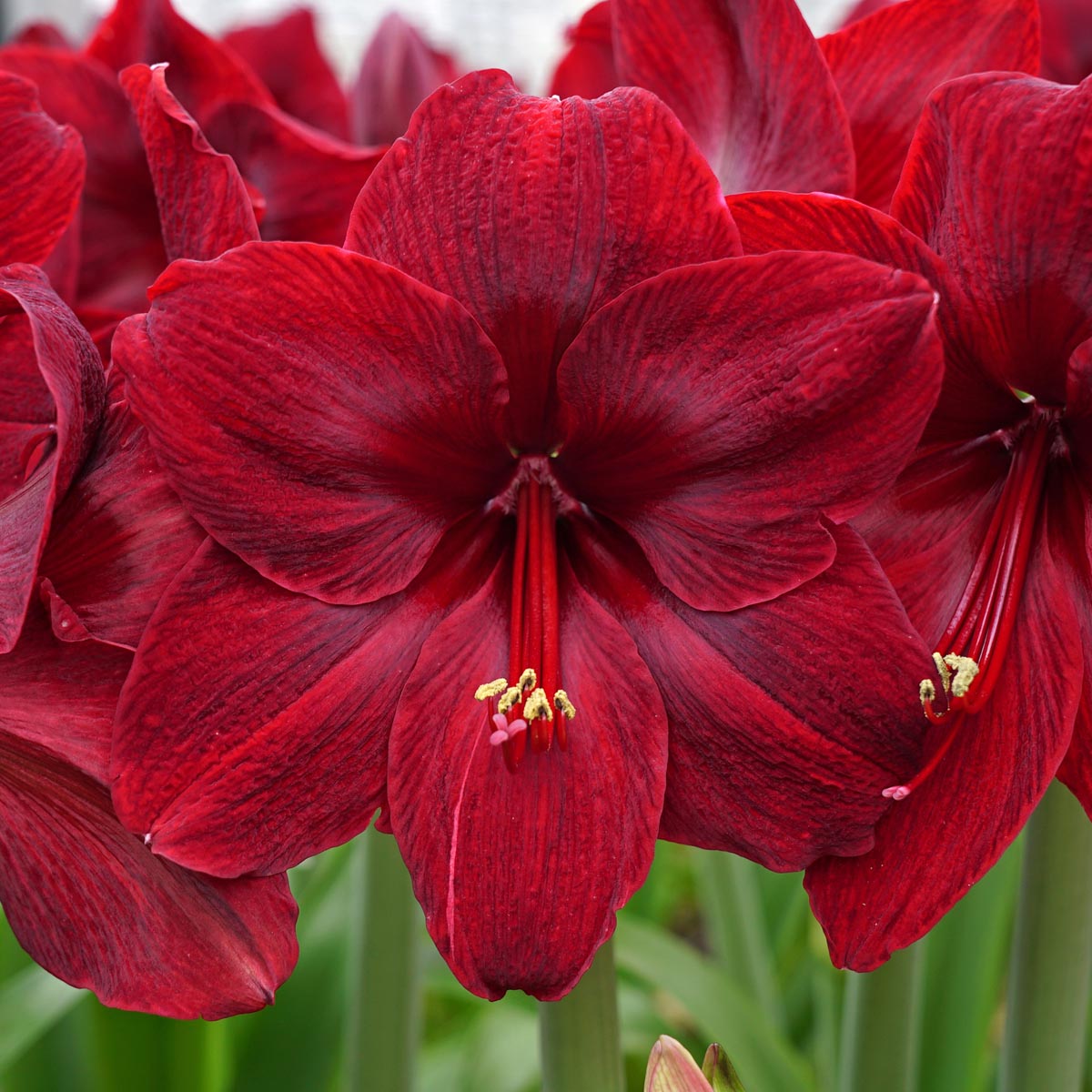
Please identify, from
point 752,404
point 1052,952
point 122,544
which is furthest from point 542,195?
point 1052,952

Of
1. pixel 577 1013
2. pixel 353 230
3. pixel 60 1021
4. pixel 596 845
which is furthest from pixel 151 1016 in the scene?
pixel 353 230

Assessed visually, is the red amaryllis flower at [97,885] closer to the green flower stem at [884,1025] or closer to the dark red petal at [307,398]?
the dark red petal at [307,398]

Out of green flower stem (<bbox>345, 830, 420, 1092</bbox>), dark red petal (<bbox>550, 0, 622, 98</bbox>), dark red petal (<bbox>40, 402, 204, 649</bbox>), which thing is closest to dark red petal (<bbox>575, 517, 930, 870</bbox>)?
dark red petal (<bbox>40, 402, 204, 649</bbox>)

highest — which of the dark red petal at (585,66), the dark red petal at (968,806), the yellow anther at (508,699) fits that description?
the dark red petal at (585,66)

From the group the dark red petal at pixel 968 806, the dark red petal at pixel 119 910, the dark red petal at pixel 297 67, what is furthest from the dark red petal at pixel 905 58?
the dark red petal at pixel 297 67

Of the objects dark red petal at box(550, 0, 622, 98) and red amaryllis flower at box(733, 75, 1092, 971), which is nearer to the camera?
red amaryllis flower at box(733, 75, 1092, 971)

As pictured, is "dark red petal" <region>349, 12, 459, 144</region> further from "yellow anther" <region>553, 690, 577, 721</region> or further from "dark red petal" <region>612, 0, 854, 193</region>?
"yellow anther" <region>553, 690, 577, 721</region>
